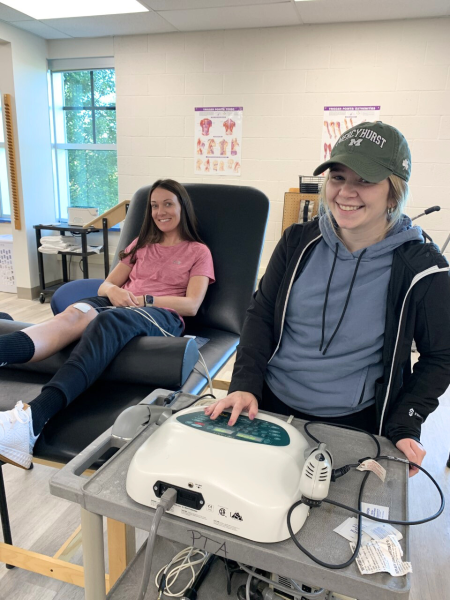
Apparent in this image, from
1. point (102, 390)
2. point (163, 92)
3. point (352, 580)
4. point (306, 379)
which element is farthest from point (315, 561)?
point (163, 92)

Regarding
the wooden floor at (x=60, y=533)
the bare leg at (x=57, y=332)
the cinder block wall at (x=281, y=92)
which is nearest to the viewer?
→ the wooden floor at (x=60, y=533)

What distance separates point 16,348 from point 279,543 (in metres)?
1.03

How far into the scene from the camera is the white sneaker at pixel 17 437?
96 cm

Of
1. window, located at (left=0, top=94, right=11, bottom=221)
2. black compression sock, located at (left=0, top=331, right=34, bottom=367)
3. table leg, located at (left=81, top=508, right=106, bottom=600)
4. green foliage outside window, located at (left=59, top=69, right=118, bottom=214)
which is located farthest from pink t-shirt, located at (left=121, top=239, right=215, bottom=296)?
window, located at (left=0, top=94, right=11, bottom=221)

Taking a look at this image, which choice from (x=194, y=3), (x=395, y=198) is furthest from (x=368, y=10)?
(x=395, y=198)

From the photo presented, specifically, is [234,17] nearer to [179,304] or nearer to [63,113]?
[63,113]

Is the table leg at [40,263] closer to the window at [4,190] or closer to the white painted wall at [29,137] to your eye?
the white painted wall at [29,137]

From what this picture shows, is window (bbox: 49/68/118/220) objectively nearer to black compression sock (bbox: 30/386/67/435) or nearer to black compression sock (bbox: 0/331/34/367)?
black compression sock (bbox: 0/331/34/367)

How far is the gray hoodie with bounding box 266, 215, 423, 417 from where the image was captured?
A: 0.97 meters

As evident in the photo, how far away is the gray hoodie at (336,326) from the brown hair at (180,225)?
35.7 inches

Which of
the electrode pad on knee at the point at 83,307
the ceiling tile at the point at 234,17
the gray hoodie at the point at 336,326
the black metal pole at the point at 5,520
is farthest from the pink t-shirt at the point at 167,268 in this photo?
the ceiling tile at the point at 234,17

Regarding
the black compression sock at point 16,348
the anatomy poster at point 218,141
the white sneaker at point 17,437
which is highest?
the anatomy poster at point 218,141

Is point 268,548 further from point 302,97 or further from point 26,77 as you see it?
point 26,77

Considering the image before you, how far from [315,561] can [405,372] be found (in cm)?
61
